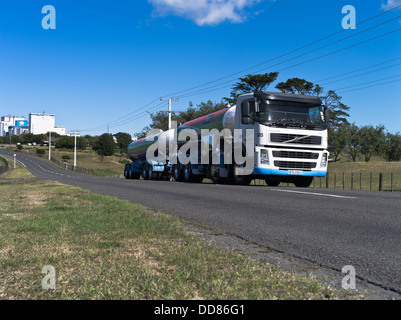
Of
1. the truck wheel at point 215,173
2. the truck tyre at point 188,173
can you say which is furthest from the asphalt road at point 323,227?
the truck tyre at point 188,173

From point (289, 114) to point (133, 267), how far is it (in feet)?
46.8

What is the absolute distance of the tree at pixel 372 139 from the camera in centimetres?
6832

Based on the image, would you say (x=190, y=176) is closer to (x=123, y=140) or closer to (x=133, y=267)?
(x=133, y=267)

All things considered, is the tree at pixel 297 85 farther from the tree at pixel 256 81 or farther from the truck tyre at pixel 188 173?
the truck tyre at pixel 188 173

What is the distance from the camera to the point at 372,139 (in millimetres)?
68812

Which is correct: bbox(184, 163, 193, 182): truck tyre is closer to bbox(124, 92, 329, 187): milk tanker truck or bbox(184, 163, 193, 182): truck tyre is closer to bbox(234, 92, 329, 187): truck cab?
bbox(124, 92, 329, 187): milk tanker truck

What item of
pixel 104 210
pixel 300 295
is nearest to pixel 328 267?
pixel 300 295

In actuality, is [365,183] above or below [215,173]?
below

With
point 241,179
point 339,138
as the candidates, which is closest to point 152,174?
point 241,179

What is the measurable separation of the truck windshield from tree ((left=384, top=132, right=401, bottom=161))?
191 ft

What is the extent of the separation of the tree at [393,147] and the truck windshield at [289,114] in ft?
A: 191

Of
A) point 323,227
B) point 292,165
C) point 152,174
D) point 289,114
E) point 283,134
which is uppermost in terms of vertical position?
point 289,114

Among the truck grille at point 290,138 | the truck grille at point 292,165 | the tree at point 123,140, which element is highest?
the tree at point 123,140

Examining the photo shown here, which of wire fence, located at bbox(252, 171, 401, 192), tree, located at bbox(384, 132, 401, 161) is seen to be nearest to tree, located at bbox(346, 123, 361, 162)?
tree, located at bbox(384, 132, 401, 161)
